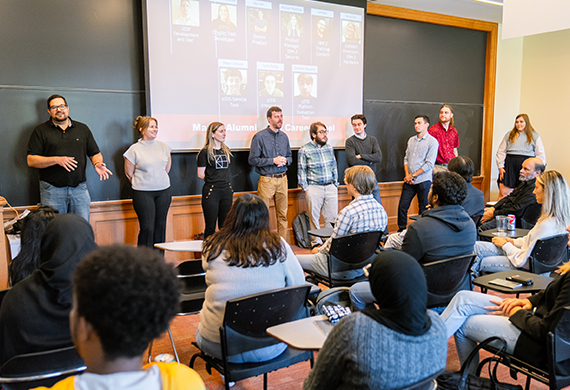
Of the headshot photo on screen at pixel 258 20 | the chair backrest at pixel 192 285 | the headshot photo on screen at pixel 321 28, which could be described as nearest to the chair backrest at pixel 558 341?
the chair backrest at pixel 192 285

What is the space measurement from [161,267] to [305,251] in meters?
4.87

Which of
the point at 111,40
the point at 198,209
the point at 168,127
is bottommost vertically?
the point at 198,209

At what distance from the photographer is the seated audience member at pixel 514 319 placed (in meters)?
1.86

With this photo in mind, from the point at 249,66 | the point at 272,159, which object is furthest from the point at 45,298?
the point at 249,66

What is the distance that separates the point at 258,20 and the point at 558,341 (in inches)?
187

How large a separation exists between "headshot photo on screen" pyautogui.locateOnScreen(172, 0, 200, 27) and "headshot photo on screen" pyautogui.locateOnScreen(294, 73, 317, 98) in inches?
57.1

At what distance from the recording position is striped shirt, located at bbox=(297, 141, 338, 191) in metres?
5.70

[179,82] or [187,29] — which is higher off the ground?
[187,29]

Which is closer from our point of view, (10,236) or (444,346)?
(444,346)

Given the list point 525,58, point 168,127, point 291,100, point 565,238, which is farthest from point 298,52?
point 525,58

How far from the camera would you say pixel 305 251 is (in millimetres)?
5715

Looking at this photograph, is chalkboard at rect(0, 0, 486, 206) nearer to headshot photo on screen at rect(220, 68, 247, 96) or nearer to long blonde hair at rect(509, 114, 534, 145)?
headshot photo on screen at rect(220, 68, 247, 96)

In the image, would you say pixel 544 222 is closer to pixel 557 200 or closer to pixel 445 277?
pixel 557 200

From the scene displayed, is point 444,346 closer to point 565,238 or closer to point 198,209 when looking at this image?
point 565,238
